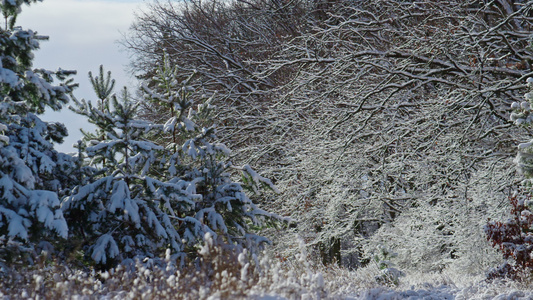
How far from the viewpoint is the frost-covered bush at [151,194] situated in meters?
8.03

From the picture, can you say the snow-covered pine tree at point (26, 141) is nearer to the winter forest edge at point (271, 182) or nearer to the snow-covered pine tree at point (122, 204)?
the winter forest edge at point (271, 182)

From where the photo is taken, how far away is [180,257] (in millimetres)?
8406

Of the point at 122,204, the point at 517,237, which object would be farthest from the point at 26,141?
the point at 517,237

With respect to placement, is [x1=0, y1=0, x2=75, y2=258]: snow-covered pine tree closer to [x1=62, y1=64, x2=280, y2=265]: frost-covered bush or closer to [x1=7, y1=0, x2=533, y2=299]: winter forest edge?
[x1=7, y1=0, x2=533, y2=299]: winter forest edge

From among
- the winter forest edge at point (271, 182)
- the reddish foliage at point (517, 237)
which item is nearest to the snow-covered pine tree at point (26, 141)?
the winter forest edge at point (271, 182)

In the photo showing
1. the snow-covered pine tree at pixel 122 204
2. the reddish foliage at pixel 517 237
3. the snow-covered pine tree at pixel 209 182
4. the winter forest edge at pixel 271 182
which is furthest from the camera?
the snow-covered pine tree at pixel 209 182

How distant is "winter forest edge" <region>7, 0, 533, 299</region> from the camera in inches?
269

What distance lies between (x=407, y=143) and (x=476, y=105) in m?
2.64

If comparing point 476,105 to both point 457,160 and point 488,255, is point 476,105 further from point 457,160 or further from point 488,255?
point 488,255

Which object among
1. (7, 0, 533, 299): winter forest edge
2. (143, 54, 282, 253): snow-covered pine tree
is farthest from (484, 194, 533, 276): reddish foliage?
(143, 54, 282, 253): snow-covered pine tree

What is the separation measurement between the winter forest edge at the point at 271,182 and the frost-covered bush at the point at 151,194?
3 cm

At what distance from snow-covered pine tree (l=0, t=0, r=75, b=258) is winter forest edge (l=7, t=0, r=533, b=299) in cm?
3

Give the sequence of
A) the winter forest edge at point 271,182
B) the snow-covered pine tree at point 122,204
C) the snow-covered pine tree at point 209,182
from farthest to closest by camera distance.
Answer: the snow-covered pine tree at point 209,182 < the snow-covered pine tree at point 122,204 < the winter forest edge at point 271,182

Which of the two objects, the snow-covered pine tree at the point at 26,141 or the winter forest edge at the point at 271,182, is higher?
the snow-covered pine tree at the point at 26,141
